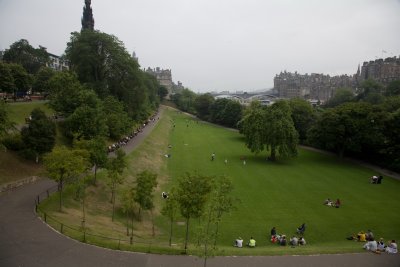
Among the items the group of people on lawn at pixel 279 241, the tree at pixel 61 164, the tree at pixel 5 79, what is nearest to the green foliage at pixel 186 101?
the tree at pixel 5 79

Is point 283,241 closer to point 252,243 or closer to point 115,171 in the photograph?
point 252,243

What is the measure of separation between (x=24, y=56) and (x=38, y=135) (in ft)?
242

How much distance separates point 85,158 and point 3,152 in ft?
32.0

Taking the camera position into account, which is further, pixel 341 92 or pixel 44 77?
pixel 341 92

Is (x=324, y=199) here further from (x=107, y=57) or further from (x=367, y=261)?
(x=107, y=57)

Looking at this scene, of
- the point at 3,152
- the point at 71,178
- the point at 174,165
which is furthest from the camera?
the point at 174,165

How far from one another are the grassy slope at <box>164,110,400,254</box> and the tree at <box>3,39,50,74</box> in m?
60.2

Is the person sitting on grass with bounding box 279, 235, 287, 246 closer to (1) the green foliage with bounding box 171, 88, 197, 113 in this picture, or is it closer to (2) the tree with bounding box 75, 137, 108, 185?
(2) the tree with bounding box 75, 137, 108, 185

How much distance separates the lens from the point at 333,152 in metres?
61.3

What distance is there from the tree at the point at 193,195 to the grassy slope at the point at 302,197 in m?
2.89

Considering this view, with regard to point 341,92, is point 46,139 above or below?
below

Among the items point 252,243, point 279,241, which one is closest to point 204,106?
point 279,241

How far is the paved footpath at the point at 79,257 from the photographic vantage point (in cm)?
1717

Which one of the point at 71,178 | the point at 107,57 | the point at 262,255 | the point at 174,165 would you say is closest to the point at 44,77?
the point at 107,57
